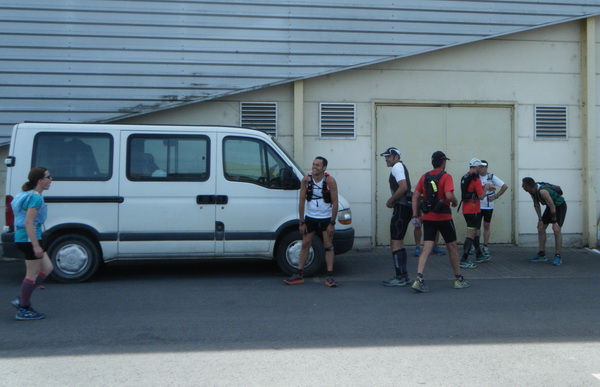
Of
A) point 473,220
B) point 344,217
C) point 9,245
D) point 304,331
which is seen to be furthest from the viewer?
point 473,220

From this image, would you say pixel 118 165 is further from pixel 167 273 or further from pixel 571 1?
pixel 571 1

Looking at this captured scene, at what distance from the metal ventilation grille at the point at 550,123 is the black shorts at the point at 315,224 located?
575 cm

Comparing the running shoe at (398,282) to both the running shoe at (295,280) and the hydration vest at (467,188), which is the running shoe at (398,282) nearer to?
the running shoe at (295,280)

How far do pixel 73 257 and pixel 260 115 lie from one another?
434 centimetres

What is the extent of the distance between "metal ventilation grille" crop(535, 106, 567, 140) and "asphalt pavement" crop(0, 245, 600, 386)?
10.8 ft

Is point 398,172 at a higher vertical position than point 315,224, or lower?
higher

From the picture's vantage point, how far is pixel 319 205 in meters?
8.55

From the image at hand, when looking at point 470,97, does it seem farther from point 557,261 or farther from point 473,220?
point 557,261

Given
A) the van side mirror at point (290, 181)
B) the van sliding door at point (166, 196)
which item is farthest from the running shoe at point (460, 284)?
the van sliding door at point (166, 196)

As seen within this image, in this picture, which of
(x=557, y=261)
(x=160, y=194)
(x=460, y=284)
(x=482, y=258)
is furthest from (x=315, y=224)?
(x=557, y=261)

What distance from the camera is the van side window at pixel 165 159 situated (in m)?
8.89

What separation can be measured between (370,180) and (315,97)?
182 centimetres

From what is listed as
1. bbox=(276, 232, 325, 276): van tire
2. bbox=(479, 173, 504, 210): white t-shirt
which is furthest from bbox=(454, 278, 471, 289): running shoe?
bbox=(479, 173, 504, 210): white t-shirt

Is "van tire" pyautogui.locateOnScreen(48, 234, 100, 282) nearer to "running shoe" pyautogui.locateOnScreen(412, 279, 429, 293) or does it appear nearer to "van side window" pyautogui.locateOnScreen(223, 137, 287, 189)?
"van side window" pyautogui.locateOnScreen(223, 137, 287, 189)
